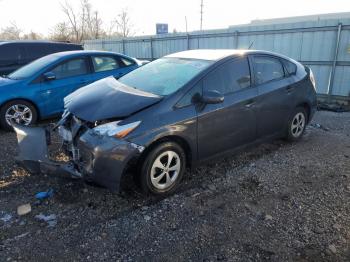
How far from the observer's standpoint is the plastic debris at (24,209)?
3.26 meters

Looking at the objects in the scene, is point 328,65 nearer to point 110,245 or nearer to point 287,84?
point 287,84

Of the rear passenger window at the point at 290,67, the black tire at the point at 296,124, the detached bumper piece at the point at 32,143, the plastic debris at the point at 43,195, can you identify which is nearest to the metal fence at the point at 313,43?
the black tire at the point at 296,124

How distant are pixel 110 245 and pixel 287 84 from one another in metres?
3.62

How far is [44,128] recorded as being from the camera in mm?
3852

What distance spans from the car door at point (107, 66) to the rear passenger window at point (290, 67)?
3490 millimetres

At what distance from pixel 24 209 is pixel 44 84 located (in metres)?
3.50

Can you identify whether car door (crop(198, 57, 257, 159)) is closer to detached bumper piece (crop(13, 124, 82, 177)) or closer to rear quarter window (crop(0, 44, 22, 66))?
detached bumper piece (crop(13, 124, 82, 177))

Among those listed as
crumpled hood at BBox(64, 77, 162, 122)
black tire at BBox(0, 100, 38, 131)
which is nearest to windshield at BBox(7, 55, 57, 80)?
black tire at BBox(0, 100, 38, 131)

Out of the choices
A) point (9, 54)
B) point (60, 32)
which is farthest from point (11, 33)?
point (9, 54)

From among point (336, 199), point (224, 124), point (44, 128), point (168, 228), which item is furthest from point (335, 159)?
point (44, 128)

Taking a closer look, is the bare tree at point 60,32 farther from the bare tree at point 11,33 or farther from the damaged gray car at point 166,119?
the damaged gray car at point 166,119

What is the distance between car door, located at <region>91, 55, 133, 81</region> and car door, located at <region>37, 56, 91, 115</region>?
0.65 ft

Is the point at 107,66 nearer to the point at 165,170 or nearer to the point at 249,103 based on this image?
the point at 249,103

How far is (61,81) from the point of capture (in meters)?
6.35
